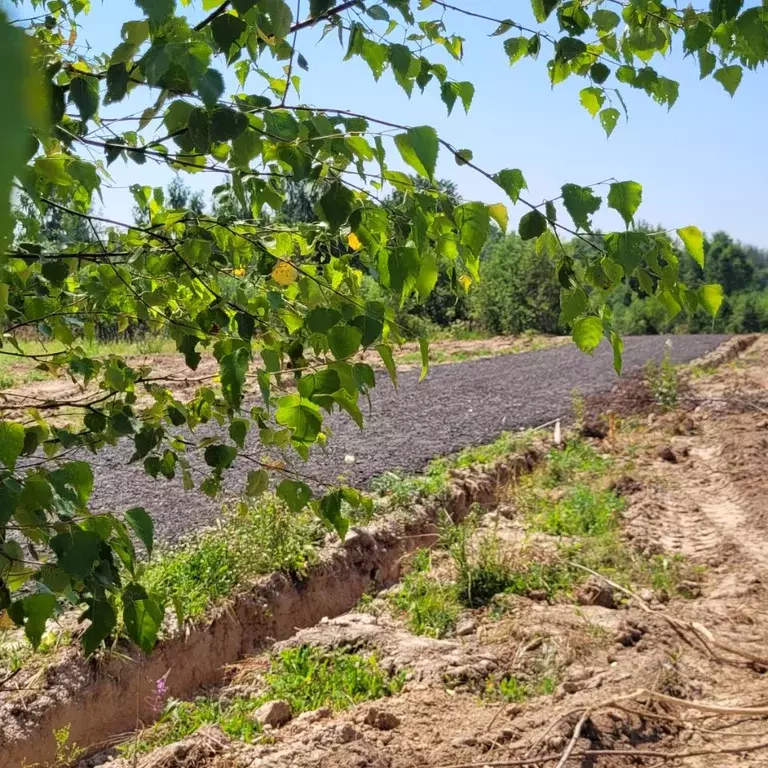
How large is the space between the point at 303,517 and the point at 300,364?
391 centimetres

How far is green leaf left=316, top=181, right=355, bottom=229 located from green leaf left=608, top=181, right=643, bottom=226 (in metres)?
0.44

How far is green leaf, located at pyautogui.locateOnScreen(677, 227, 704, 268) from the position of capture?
140cm

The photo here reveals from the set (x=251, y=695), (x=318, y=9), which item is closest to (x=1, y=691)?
(x=251, y=695)

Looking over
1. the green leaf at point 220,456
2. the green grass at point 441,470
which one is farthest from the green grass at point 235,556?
the green leaf at point 220,456

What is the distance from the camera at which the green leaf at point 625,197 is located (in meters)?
1.22

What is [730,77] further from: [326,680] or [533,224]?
[326,680]

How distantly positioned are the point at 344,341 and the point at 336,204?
0.24 metres

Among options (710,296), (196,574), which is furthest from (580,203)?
(196,574)

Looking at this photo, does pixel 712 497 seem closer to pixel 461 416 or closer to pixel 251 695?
pixel 461 416

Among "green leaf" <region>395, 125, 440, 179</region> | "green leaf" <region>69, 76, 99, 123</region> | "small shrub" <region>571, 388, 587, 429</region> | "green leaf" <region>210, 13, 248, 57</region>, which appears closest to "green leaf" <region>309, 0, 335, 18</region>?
"green leaf" <region>210, 13, 248, 57</region>

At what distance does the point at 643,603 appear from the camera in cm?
487

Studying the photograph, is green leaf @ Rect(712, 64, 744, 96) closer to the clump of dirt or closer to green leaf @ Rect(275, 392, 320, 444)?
green leaf @ Rect(275, 392, 320, 444)

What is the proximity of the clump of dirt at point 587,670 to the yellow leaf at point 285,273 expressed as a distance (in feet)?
7.10

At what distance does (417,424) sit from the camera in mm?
9391
